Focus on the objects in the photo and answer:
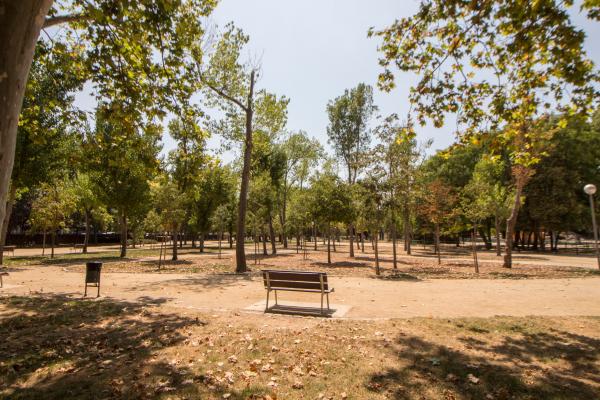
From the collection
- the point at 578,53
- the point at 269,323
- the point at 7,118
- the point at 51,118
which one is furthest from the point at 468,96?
the point at 51,118

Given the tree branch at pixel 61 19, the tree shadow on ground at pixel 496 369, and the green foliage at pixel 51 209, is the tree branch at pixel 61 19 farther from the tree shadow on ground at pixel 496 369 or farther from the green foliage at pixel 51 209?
the green foliage at pixel 51 209

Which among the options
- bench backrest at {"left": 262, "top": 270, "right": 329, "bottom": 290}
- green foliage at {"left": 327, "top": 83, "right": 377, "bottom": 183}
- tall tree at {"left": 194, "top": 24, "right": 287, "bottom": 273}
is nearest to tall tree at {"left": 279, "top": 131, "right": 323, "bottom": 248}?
green foliage at {"left": 327, "top": 83, "right": 377, "bottom": 183}

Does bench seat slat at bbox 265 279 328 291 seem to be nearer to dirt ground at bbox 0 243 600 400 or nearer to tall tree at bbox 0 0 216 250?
dirt ground at bbox 0 243 600 400

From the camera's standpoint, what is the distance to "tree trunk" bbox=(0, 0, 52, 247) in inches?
119

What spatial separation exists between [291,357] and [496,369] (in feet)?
9.34

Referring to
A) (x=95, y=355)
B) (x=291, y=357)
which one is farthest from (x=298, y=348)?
(x=95, y=355)

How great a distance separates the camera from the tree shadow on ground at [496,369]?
4.00m

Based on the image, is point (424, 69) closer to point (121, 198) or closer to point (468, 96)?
point (468, 96)

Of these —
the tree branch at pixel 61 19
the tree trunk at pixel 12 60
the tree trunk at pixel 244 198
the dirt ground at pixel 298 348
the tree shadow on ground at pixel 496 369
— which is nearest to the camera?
the tree trunk at pixel 12 60

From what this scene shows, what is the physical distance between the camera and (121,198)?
85.3 feet

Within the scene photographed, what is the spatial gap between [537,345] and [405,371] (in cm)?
268

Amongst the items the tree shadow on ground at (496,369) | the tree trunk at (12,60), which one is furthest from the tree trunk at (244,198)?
the tree trunk at (12,60)

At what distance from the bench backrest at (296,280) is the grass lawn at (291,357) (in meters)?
0.75

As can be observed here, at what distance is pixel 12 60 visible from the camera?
3.08m
